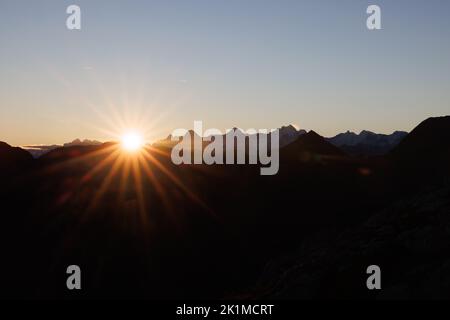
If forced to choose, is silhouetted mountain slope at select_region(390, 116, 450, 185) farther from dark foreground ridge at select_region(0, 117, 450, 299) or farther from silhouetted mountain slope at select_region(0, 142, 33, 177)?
silhouetted mountain slope at select_region(0, 142, 33, 177)

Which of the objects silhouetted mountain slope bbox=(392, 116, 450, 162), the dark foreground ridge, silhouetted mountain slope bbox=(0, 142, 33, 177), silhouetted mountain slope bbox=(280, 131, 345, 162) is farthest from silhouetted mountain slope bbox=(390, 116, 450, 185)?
silhouetted mountain slope bbox=(0, 142, 33, 177)

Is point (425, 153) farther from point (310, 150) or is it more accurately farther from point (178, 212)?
point (178, 212)

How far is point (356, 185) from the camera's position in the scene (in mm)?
82375

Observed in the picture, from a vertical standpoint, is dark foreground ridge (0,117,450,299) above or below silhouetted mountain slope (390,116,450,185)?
below

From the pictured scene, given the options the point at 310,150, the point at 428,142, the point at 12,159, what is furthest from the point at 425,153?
the point at 12,159

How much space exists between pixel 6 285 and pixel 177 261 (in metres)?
23.4

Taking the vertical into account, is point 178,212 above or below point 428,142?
below

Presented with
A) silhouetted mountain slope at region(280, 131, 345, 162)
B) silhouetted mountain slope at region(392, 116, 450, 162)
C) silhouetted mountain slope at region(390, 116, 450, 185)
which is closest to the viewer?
silhouetted mountain slope at region(390, 116, 450, 185)

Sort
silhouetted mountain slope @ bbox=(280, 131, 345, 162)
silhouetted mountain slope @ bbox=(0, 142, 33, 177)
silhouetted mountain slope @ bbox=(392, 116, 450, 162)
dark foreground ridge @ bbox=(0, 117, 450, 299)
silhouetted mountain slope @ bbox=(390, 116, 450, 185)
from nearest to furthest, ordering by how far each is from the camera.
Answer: dark foreground ridge @ bbox=(0, 117, 450, 299)
silhouetted mountain slope @ bbox=(390, 116, 450, 185)
silhouetted mountain slope @ bbox=(392, 116, 450, 162)
silhouetted mountain slope @ bbox=(0, 142, 33, 177)
silhouetted mountain slope @ bbox=(280, 131, 345, 162)

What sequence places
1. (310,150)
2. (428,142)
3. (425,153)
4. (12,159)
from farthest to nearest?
1. (310,150)
2. (12,159)
3. (428,142)
4. (425,153)

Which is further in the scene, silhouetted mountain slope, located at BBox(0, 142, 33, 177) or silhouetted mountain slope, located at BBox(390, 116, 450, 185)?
silhouetted mountain slope, located at BBox(0, 142, 33, 177)

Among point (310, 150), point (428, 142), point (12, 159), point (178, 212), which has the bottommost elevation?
point (178, 212)

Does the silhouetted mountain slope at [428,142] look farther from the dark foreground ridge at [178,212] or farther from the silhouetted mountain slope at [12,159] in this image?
the silhouetted mountain slope at [12,159]
